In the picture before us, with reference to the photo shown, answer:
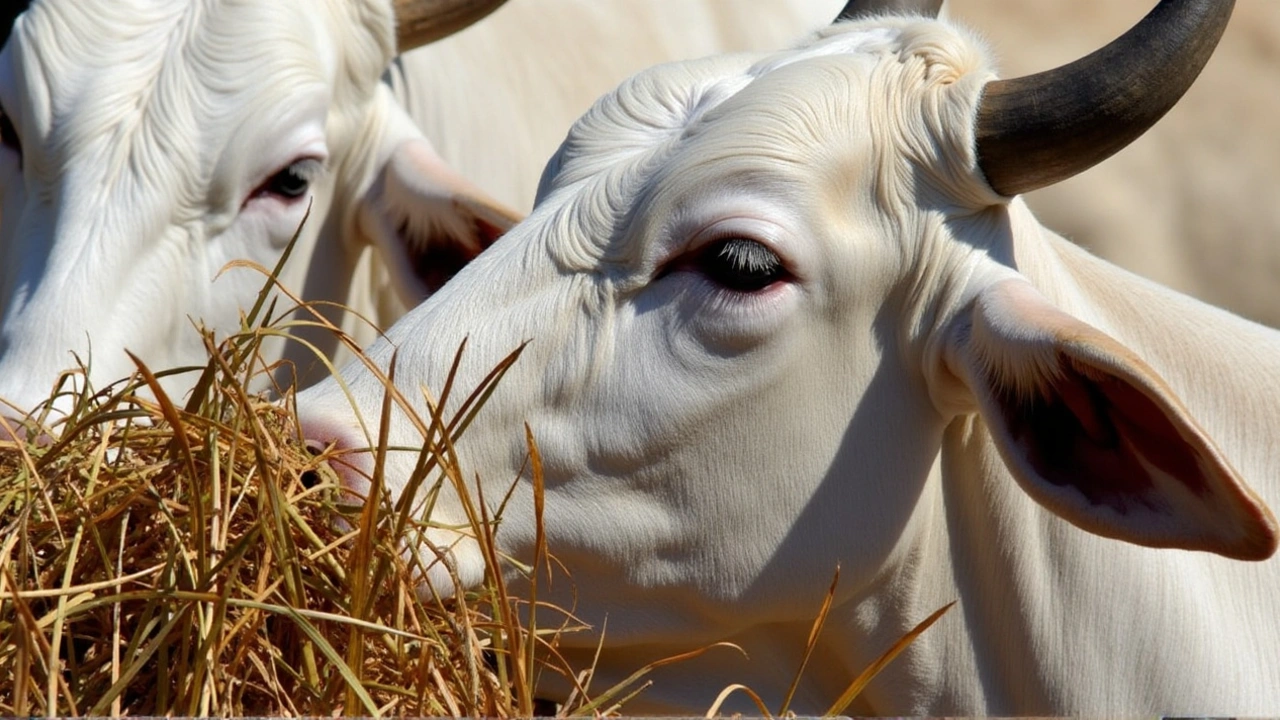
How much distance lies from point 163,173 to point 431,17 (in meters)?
0.90

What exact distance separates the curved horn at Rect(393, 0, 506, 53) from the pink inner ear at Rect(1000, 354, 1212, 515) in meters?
2.31

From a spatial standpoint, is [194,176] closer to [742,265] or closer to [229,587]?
[742,265]

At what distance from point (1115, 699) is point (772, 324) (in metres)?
0.88

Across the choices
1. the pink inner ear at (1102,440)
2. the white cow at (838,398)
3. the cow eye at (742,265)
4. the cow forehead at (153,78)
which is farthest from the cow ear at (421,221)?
the pink inner ear at (1102,440)

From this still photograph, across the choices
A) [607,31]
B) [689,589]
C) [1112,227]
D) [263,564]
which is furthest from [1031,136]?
[1112,227]

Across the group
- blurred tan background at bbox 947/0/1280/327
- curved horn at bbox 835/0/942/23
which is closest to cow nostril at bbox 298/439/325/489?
curved horn at bbox 835/0/942/23

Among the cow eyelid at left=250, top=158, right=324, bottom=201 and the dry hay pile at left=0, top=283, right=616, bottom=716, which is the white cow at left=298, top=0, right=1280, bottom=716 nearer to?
the dry hay pile at left=0, top=283, right=616, bottom=716

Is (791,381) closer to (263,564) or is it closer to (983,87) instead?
(983,87)

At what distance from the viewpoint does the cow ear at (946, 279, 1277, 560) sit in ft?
7.27

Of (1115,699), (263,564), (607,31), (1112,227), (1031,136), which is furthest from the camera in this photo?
(1112,227)

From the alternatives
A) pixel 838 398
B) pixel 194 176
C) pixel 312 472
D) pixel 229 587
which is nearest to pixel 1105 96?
pixel 838 398

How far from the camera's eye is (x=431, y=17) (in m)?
4.26

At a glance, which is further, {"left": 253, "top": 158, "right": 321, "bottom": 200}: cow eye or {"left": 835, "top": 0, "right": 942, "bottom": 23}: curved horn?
{"left": 253, "top": 158, "right": 321, "bottom": 200}: cow eye

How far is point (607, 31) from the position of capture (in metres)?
5.62
